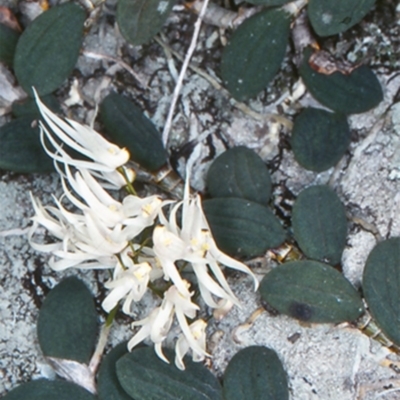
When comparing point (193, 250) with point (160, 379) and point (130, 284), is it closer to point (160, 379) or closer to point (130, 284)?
point (130, 284)

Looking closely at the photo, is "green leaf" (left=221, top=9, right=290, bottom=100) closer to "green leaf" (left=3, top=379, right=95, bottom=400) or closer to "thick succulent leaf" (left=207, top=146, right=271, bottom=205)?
"thick succulent leaf" (left=207, top=146, right=271, bottom=205)

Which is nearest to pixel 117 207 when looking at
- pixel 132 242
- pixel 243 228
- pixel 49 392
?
pixel 132 242

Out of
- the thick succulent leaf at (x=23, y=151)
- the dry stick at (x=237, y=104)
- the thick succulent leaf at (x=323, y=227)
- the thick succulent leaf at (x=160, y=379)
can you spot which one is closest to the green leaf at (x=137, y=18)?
the dry stick at (x=237, y=104)

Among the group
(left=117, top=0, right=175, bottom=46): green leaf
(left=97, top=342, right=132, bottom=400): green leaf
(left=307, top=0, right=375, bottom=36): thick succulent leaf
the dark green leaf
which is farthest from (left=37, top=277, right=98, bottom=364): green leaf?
(left=307, top=0, right=375, bottom=36): thick succulent leaf

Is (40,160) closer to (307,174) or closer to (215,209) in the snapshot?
(215,209)

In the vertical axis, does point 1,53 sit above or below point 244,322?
above

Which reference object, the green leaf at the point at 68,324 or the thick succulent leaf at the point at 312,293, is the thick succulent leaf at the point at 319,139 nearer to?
the thick succulent leaf at the point at 312,293

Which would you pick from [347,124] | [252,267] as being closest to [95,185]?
[252,267]
